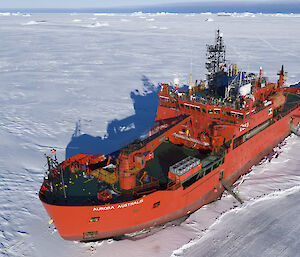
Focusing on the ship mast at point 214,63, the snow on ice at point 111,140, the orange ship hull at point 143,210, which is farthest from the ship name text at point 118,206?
the ship mast at point 214,63

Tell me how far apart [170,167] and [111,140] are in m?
10.7

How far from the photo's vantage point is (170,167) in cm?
1481

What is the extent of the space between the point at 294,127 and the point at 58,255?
23726 mm

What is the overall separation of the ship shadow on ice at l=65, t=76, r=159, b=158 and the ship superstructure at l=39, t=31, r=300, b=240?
4.97 meters

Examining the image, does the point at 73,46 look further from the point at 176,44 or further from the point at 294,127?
the point at 294,127

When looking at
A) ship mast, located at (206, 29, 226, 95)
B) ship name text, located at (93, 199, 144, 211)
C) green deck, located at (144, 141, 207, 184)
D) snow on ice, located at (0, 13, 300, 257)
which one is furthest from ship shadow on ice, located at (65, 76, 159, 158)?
ship name text, located at (93, 199, 144, 211)

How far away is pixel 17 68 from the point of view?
4734 cm

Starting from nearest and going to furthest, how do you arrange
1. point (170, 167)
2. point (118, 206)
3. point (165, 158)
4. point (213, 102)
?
1. point (118, 206)
2. point (170, 167)
3. point (165, 158)
4. point (213, 102)

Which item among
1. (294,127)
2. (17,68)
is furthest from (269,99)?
(17,68)

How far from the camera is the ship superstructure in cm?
1338

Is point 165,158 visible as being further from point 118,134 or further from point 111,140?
point 118,134

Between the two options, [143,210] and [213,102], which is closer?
[143,210]

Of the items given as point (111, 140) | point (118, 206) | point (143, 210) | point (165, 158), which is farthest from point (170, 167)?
point (111, 140)

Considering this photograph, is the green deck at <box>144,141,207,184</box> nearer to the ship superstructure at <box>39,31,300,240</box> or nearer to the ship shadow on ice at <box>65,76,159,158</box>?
the ship superstructure at <box>39,31,300,240</box>
